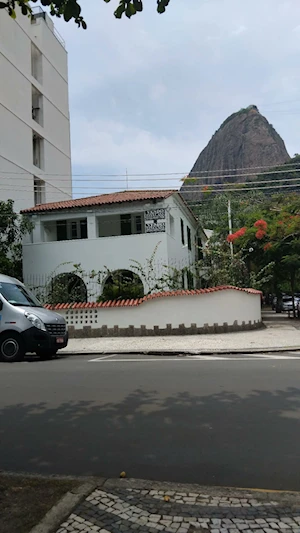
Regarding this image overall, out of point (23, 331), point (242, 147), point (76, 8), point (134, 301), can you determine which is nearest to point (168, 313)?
point (134, 301)

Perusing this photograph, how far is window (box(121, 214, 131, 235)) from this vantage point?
23.9m

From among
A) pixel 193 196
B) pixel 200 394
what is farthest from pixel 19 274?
pixel 193 196

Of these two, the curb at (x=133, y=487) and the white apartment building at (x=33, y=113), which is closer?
the curb at (x=133, y=487)

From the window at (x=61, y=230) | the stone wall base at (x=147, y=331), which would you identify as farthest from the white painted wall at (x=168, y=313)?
the window at (x=61, y=230)

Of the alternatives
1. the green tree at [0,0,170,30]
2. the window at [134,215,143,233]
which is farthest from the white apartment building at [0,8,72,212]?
the green tree at [0,0,170,30]

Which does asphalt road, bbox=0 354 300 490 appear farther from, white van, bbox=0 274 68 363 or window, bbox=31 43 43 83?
window, bbox=31 43 43 83

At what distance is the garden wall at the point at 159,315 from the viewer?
16.3 meters

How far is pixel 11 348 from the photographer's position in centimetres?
1114

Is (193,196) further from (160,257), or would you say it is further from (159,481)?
(159,481)

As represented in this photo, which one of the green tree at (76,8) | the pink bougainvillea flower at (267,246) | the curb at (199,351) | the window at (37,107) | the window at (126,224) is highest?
the window at (37,107)

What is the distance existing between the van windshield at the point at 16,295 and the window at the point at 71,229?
11.7 metres

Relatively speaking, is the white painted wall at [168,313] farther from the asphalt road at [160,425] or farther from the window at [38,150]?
the window at [38,150]

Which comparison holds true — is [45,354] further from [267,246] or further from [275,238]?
[275,238]

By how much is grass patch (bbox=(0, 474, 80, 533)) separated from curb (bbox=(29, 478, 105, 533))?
5cm
